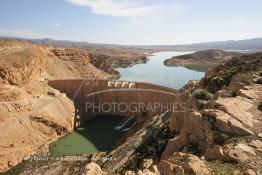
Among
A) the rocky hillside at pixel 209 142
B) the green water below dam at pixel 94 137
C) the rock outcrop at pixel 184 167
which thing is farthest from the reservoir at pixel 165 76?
the rock outcrop at pixel 184 167

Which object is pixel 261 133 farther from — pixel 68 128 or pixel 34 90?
pixel 34 90

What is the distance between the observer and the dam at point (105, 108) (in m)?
30.7

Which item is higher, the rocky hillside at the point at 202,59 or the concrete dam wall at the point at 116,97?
the concrete dam wall at the point at 116,97

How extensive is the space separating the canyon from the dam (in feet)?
0.47

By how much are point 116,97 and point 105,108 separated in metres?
2.10

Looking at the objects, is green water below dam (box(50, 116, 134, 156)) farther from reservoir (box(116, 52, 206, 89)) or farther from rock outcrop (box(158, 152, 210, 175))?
reservoir (box(116, 52, 206, 89))

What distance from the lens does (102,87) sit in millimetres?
40375

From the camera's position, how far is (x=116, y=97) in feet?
128

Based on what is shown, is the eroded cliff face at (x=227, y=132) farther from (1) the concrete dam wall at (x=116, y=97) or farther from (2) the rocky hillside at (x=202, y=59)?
(2) the rocky hillside at (x=202, y=59)

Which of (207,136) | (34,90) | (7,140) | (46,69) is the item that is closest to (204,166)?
(207,136)

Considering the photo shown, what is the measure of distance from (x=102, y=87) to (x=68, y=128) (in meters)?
7.78

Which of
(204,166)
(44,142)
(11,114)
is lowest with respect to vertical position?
(44,142)

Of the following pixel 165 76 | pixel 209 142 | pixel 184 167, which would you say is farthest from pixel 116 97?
pixel 165 76

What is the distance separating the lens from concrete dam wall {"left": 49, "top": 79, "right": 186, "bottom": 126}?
3406cm
